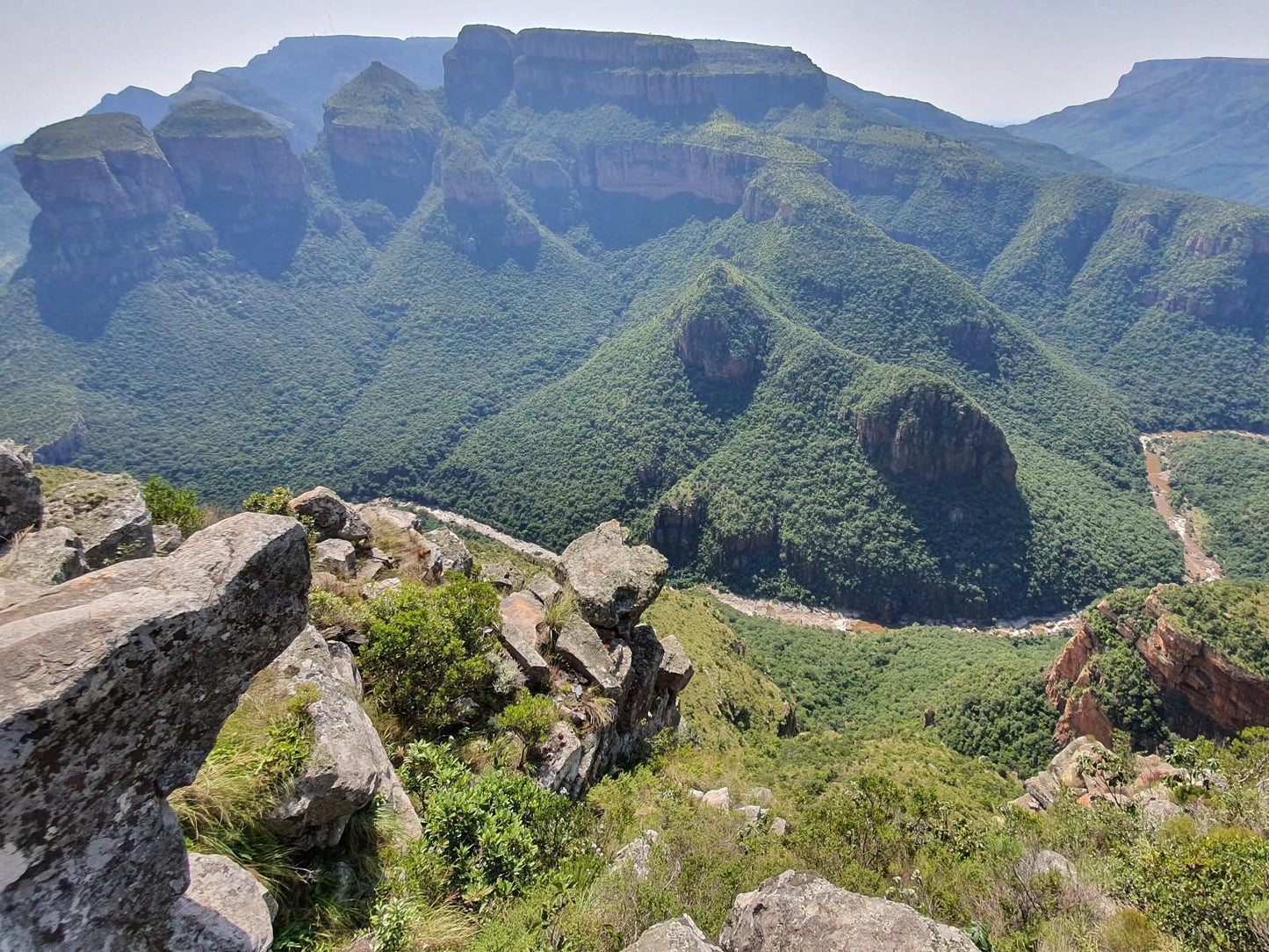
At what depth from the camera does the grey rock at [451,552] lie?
2228 centimetres

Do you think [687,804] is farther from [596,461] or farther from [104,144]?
[104,144]

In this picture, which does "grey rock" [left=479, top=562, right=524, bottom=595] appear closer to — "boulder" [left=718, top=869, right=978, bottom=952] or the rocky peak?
"boulder" [left=718, top=869, right=978, bottom=952]

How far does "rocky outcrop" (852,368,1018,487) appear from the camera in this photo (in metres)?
70.3

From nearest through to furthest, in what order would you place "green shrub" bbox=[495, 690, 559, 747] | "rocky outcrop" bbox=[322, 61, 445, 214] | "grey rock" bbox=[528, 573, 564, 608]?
"green shrub" bbox=[495, 690, 559, 747] → "grey rock" bbox=[528, 573, 564, 608] → "rocky outcrop" bbox=[322, 61, 445, 214]

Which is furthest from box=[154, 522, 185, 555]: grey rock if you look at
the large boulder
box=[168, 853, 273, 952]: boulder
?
box=[168, 853, 273, 952]: boulder

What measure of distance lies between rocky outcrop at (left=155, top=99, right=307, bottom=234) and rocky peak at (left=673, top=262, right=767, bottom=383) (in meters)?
124

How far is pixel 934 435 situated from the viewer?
235 feet

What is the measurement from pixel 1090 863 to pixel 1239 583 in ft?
128

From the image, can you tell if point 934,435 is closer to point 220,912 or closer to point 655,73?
point 220,912

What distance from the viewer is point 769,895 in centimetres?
886

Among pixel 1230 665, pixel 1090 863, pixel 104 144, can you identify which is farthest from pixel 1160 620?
pixel 104 144

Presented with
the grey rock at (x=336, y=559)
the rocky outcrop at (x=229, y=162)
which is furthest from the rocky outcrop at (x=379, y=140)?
the grey rock at (x=336, y=559)

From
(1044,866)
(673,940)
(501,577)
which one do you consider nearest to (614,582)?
(501,577)

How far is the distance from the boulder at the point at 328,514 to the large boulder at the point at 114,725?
52.5 ft
